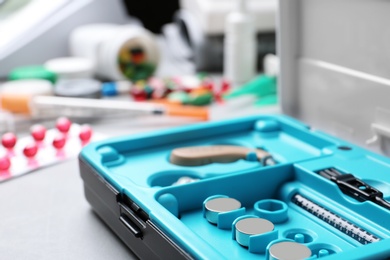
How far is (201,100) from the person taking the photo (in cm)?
86

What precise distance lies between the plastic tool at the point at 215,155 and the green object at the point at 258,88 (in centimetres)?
28

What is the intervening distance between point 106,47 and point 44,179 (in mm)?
361

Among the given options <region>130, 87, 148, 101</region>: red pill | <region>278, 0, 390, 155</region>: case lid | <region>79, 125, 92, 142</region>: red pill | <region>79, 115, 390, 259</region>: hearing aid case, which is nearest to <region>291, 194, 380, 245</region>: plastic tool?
<region>79, 115, 390, 259</region>: hearing aid case

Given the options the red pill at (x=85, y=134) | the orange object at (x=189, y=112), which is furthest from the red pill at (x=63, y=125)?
the orange object at (x=189, y=112)

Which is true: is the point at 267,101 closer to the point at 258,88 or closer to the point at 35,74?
the point at 258,88

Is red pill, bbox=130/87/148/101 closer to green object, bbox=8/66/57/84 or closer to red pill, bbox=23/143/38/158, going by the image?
green object, bbox=8/66/57/84

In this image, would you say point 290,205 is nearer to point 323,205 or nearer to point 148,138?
point 323,205

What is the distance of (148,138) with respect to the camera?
24.2 inches

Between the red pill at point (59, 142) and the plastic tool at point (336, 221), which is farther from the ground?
the red pill at point (59, 142)

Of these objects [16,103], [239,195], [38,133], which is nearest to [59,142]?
[38,133]

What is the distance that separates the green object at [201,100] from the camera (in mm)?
855

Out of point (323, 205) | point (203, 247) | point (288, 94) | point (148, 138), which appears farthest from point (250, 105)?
point (203, 247)

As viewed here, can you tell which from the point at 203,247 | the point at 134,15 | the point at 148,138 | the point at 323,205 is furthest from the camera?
the point at 134,15

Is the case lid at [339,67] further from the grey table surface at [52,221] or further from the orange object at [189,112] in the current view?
the grey table surface at [52,221]
